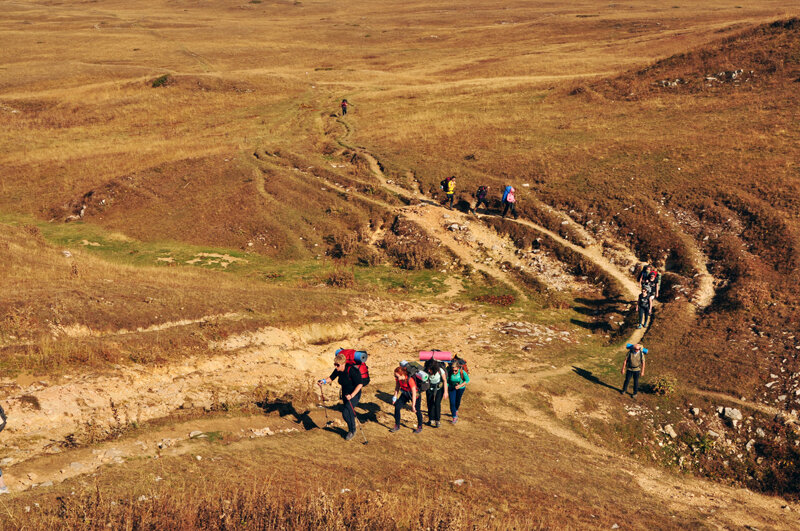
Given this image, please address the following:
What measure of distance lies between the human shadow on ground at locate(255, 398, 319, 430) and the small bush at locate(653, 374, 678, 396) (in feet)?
38.2

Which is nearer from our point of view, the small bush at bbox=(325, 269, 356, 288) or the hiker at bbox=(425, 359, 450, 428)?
the hiker at bbox=(425, 359, 450, 428)

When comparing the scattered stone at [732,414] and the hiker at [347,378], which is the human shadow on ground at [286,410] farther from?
the scattered stone at [732,414]

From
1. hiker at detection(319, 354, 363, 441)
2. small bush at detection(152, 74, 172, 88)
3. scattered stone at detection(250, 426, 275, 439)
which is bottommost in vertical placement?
scattered stone at detection(250, 426, 275, 439)

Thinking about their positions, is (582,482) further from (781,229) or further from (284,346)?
(781,229)

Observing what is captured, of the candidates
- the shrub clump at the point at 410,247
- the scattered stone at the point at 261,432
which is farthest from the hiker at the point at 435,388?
the shrub clump at the point at 410,247

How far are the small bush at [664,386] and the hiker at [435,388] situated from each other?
27.5 ft

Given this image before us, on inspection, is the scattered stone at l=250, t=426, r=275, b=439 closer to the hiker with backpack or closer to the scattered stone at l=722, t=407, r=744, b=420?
the scattered stone at l=722, t=407, r=744, b=420

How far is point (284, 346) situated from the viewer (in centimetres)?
1853

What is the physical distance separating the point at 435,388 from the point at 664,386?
353 inches

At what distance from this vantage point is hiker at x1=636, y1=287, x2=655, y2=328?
21422 mm

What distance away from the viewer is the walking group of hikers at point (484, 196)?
101 ft

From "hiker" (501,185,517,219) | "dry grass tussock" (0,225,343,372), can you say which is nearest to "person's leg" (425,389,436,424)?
"dry grass tussock" (0,225,343,372)

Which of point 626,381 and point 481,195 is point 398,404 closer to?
point 626,381

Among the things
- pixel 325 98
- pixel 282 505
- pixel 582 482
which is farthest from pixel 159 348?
pixel 325 98
